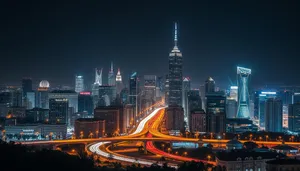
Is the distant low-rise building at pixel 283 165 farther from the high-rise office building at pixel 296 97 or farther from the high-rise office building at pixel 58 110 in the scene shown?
the high-rise office building at pixel 296 97

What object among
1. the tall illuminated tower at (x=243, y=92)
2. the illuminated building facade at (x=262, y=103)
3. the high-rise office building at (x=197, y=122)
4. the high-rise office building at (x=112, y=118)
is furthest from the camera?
the tall illuminated tower at (x=243, y=92)

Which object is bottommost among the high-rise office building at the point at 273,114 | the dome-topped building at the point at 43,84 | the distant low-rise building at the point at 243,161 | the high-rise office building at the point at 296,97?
the distant low-rise building at the point at 243,161

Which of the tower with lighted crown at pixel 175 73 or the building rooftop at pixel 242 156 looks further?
the tower with lighted crown at pixel 175 73

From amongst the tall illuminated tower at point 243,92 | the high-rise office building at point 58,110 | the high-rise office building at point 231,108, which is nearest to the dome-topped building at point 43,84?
the high-rise office building at point 58,110

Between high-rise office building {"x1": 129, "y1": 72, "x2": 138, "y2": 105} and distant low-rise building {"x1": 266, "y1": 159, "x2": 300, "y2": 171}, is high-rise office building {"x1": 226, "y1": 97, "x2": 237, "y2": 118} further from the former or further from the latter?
distant low-rise building {"x1": 266, "y1": 159, "x2": 300, "y2": 171}

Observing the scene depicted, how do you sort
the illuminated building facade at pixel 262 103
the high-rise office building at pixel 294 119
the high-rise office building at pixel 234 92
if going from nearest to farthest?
the high-rise office building at pixel 294 119 < the illuminated building facade at pixel 262 103 < the high-rise office building at pixel 234 92
